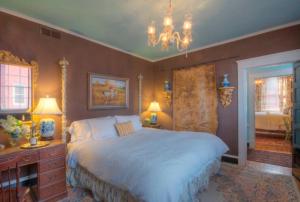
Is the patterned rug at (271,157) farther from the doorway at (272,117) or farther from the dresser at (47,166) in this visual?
the dresser at (47,166)

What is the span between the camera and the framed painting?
3.43 metres

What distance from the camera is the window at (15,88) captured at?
230 centimetres

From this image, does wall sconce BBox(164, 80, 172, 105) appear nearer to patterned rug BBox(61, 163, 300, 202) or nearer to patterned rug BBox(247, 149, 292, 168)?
patterned rug BBox(61, 163, 300, 202)

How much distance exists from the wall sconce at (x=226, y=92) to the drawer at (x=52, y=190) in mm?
3444

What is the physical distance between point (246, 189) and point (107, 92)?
3168 millimetres

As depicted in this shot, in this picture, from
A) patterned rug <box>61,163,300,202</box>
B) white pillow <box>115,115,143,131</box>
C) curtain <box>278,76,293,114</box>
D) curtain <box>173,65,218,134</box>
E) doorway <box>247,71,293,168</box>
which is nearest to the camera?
patterned rug <box>61,163,300,202</box>

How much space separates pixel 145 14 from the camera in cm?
250

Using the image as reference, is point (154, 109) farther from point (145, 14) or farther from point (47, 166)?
point (47, 166)

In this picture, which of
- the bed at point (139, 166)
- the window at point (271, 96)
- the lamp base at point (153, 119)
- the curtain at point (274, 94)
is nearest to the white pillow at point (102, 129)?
the bed at point (139, 166)

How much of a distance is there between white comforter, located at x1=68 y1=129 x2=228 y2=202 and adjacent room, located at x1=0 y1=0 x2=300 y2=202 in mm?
13

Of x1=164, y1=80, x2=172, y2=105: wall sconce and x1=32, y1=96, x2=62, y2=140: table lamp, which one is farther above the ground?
x1=164, y1=80, x2=172, y2=105: wall sconce

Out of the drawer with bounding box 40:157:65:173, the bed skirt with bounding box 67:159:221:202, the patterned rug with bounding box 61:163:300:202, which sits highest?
the drawer with bounding box 40:157:65:173

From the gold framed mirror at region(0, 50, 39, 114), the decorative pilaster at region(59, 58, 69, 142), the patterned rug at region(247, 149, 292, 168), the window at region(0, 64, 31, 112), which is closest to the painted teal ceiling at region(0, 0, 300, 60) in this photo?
the decorative pilaster at region(59, 58, 69, 142)

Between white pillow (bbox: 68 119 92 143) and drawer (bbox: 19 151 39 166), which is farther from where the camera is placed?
white pillow (bbox: 68 119 92 143)
